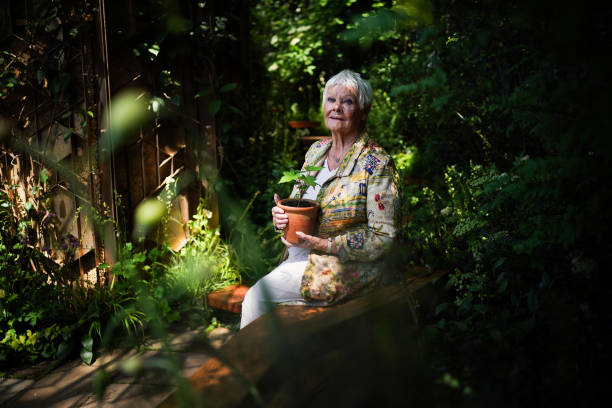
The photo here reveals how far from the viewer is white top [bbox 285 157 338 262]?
2327 mm

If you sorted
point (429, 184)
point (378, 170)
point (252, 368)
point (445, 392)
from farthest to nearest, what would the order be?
point (429, 184)
point (378, 170)
point (252, 368)
point (445, 392)

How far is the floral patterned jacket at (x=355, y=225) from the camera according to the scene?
6.70 ft

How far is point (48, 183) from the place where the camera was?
127 inches

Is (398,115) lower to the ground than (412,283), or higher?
higher

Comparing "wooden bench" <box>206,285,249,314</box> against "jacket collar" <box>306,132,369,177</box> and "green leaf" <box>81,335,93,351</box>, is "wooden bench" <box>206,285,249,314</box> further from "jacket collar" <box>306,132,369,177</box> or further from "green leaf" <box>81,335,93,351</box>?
"jacket collar" <box>306,132,369,177</box>

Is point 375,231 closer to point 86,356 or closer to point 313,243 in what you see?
point 313,243

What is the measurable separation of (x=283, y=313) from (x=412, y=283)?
69 cm

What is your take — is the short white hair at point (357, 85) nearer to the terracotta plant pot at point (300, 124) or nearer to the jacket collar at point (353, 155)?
the jacket collar at point (353, 155)

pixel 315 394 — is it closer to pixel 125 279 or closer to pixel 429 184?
pixel 125 279

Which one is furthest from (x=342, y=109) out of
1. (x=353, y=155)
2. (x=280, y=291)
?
(x=280, y=291)

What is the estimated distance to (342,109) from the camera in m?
2.26

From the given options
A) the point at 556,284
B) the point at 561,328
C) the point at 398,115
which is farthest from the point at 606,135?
the point at 398,115

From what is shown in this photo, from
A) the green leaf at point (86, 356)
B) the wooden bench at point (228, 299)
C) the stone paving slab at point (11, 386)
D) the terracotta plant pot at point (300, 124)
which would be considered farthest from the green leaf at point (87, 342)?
the terracotta plant pot at point (300, 124)

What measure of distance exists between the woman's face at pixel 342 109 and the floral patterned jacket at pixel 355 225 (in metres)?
0.16
